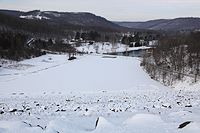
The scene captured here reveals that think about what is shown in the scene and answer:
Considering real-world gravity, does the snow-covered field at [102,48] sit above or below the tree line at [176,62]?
below

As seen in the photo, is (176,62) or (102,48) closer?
(176,62)

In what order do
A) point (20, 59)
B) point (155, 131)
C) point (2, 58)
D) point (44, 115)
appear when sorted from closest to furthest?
point (155, 131)
point (44, 115)
point (2, 58)
point (20, 59)

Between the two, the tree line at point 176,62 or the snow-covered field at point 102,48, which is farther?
the snow-covered field at point 102,48

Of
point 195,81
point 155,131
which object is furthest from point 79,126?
point 195,81

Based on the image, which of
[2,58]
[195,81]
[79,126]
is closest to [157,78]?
[195,81]

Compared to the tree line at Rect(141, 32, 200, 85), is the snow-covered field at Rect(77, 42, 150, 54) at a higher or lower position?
lower

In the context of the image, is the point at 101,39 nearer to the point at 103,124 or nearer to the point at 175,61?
the point at 175,61

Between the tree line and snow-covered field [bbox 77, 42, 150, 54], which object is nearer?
the tree line

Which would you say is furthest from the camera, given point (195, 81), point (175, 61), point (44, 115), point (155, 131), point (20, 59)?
point (20, 59)

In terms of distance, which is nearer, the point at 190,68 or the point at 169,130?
the point at 169,130

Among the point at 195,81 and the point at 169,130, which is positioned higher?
the point at 169,130

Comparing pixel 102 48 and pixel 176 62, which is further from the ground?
pixel 176 62
